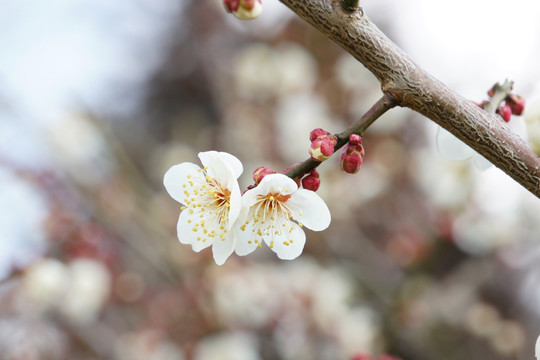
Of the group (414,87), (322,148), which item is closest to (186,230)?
(322,148)

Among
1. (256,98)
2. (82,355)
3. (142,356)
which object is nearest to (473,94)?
(142,356)

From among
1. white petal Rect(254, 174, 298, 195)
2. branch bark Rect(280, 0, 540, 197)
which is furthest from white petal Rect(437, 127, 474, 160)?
white petal Rect(254, 174, 298, 195)

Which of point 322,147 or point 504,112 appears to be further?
point 504,112

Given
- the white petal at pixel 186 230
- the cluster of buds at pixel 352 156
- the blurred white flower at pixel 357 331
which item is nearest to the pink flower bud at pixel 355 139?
the cluster of buds at pixel 352 156

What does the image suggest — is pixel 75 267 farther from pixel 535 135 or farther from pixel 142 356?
pixel 535 135

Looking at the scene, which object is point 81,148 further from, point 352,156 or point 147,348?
point 352,156

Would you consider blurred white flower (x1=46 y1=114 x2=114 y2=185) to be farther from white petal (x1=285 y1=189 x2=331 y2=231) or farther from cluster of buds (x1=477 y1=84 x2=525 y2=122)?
cluster of buds (x1=477 y1=84 x2=525 y2=122)
